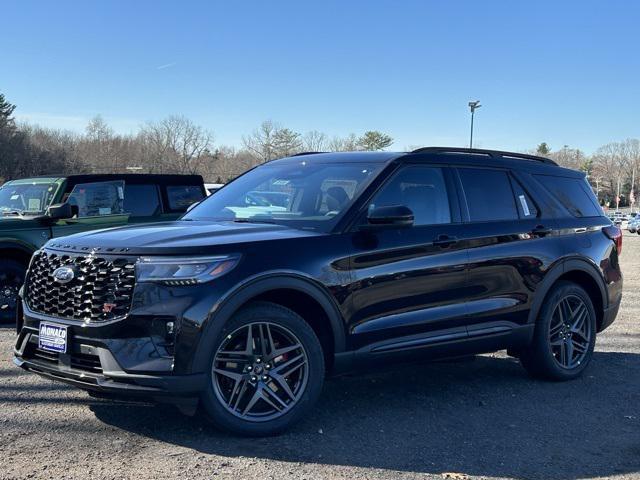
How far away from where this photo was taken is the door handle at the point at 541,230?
6.01 meters

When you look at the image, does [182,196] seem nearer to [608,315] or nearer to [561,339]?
[561,339]

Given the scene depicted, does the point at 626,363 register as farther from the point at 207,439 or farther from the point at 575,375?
the point at 207,439

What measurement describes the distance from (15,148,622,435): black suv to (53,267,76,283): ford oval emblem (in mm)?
10

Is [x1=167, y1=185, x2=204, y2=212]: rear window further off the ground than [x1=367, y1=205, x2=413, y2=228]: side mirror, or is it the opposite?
[x1=167, y1=185, x2=204, y2=212]: rear window

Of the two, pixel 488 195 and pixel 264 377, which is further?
pixel 488 195

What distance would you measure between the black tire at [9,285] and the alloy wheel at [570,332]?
242 inches

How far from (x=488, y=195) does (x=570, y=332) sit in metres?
1.54

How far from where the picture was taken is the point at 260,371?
14.4 feet

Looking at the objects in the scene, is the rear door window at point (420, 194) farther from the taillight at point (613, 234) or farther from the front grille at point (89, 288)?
the taillight at point (613, 234)

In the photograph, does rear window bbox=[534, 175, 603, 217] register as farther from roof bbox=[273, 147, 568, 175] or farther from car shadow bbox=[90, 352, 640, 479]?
car shadow bbox=[90, 352, 640, 479]

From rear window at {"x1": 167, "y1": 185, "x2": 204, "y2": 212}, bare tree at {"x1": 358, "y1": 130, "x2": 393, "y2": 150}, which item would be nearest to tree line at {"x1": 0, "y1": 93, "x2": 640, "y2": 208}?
bare tree at {"x1": 358, "y1": 130, "x2": 393, "y2": 150}

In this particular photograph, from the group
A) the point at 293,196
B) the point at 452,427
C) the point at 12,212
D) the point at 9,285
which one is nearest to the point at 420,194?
the point at 293,196

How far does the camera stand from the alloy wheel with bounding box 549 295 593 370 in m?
6.22

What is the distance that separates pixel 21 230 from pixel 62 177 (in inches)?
42.3
